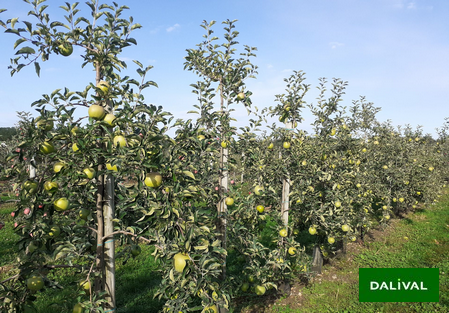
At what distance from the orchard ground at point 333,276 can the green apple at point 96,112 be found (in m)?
1.63

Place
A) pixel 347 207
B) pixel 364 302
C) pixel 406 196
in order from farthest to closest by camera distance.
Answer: pixel 406 196, pixel 347 207, pixel 364 302

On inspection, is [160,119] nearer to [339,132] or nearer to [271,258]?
[271,258]

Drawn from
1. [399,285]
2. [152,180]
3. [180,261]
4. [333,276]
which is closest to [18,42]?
[152,180]

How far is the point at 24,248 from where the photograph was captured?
2.32 m

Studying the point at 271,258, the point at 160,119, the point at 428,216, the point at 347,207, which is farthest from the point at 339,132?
the point at 428,216

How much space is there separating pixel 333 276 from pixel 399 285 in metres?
1.35

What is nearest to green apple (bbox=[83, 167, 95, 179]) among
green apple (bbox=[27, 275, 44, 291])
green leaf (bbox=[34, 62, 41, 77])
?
green leaf (bbox=[34, 62, 41, 77])

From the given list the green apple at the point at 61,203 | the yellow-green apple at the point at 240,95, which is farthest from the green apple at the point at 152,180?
the yellow-green apple at the point at 240,95

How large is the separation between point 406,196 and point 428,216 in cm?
258

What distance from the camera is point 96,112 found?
2217 millimetres

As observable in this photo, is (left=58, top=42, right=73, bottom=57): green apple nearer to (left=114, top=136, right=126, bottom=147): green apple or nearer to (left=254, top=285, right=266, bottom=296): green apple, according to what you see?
(left=114, top=136, right=126, bottom=147): green apple

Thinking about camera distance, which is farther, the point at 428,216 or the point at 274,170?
the point at 428,216

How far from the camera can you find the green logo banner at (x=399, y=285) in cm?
545

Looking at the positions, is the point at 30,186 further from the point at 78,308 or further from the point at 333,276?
the point at 333,276
